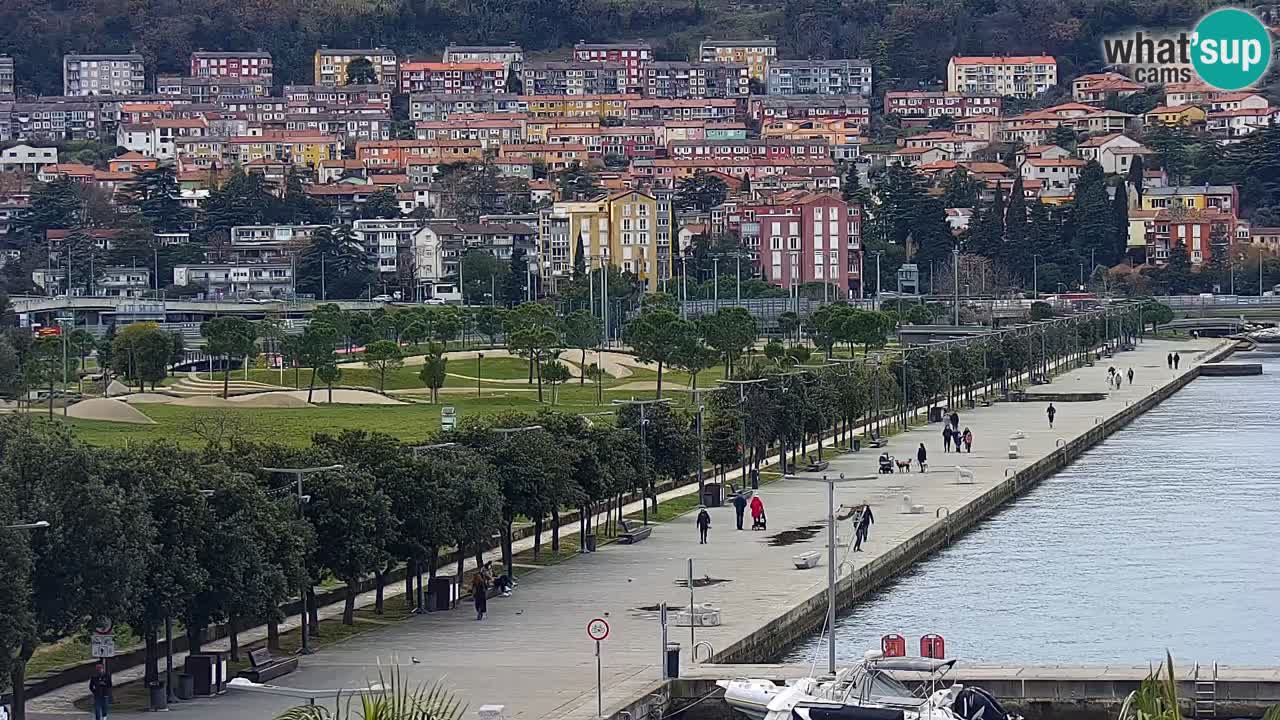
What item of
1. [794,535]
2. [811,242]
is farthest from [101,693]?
[811,242]

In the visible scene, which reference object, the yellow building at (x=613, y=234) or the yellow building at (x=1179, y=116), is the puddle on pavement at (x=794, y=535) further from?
the yellow building at (x=1179, y=116)

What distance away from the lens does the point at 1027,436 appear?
201ft

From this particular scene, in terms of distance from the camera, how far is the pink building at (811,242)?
461 ft

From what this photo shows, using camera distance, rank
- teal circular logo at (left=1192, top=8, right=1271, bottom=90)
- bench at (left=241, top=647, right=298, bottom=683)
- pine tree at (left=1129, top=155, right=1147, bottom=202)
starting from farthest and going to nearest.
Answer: pine tree at (left=1129, top=155, right=1147, bottom=202) < teal circular logo at (left=1192, top=8, right=1271, bottom=90) < bench at (left=241, top=647, right=298, bottom=683)

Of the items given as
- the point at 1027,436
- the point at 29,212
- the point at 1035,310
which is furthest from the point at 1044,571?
the point at 29,212

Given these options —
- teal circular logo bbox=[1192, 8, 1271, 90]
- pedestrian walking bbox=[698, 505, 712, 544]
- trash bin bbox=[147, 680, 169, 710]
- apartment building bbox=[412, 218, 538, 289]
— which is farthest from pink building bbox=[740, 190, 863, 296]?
trash bin bbox=[147, 680, 169, 710]

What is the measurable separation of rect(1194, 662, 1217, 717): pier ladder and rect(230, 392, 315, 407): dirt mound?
1798 inches

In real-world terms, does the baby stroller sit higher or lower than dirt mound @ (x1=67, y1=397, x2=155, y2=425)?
lower

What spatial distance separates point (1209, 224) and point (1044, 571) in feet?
366

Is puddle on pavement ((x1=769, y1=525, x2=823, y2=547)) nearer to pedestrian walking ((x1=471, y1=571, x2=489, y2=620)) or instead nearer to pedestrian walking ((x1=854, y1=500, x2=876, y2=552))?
pedestrian walking ((x1=854, y1=500, x2=876, y2=552))

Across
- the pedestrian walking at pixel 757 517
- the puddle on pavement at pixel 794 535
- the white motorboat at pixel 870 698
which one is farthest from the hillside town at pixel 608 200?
the white motorboat at pixel 870 698

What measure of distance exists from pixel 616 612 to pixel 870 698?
984cm

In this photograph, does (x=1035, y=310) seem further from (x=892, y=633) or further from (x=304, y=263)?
(x=892, y=633)

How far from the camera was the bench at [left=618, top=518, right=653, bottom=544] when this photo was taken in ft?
126
